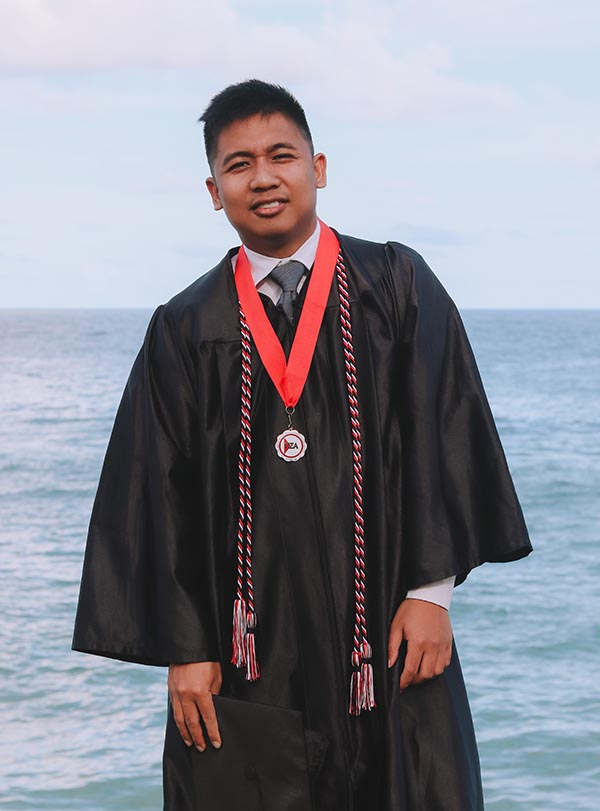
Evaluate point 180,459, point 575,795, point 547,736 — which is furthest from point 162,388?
point 547,736

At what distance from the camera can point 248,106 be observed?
2.39 m

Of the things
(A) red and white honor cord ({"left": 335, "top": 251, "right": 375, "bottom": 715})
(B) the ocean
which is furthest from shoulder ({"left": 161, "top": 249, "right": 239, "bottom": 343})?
(B) the ocean

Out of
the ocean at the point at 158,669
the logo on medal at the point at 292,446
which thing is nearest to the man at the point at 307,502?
the logo on medal at the point at 292,446

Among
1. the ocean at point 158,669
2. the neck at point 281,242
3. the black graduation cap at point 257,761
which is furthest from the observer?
the ocean at point 158,669

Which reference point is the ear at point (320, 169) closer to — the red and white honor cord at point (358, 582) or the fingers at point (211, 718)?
the red and white honor cord at point (358, 582)

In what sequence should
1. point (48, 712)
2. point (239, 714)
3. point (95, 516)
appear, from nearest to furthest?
point (239, 714) < point (95, 516) < point (48, 712)

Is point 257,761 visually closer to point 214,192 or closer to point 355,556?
point 355,556

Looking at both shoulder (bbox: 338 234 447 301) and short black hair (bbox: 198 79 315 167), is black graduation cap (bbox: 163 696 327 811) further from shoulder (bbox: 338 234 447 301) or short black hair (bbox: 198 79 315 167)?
short black hair (bbox: 198 79 315 167)

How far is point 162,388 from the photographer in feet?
8.09

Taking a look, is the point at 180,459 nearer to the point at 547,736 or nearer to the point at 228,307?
the point at 228,307

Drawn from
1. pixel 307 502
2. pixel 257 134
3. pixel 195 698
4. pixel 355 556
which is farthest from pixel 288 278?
pixel 195 698

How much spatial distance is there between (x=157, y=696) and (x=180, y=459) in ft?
17.8

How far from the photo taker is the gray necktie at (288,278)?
2.44 m

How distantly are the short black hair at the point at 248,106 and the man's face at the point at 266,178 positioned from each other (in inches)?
0.5
